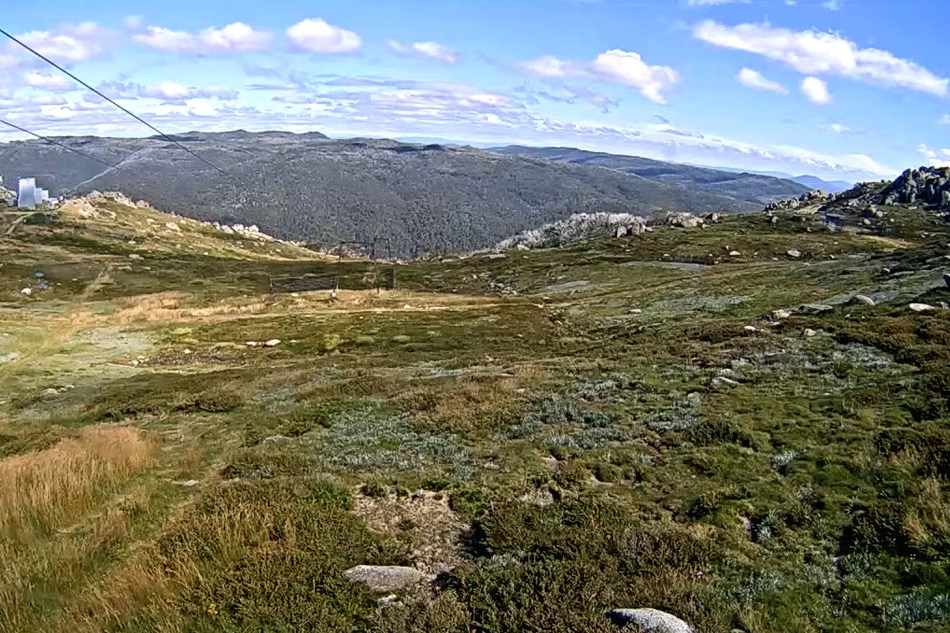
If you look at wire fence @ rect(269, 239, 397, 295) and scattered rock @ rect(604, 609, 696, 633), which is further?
wire fence @ rect(269, 239, 397, 295)

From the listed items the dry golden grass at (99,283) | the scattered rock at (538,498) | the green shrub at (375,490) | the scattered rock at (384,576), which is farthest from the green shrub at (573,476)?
the dry golden grass at (99,283)

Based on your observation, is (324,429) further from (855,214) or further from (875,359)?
(855,214)

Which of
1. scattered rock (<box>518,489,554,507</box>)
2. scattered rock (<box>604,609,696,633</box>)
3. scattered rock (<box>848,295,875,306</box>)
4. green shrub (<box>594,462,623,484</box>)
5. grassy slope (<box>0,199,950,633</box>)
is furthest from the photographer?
scattered rock (<box>848,295,875,306</box>)

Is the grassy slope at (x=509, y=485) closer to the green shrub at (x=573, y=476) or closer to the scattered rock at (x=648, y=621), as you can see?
the green shrub at (x=573, y=476)

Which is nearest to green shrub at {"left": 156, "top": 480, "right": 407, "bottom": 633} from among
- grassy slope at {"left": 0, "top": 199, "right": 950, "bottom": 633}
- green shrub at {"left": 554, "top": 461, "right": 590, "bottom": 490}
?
grassy slope at {"left": 0, "top": 199, "right": 950, "bottom": 633}

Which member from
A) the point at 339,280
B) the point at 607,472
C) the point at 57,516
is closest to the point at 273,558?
the point at 57,516

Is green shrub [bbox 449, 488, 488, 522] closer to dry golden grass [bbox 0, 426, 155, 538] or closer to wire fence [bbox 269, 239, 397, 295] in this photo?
dry golden grass [bbox 0, 426, 155, 538]

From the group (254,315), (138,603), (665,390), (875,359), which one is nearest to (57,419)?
(138,603)
